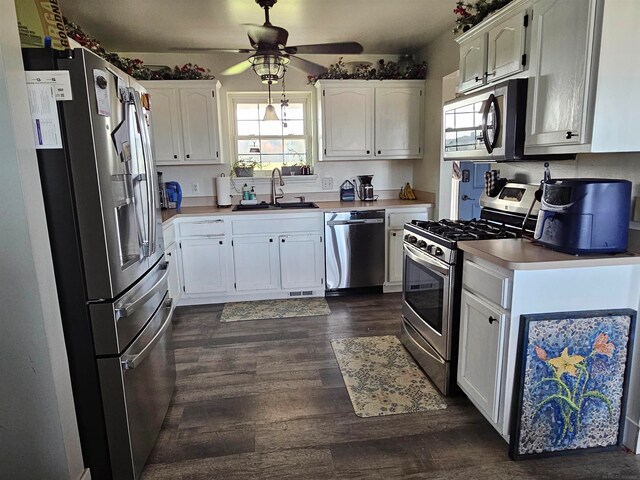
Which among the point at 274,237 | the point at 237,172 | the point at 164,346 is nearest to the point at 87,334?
the point at 164,346

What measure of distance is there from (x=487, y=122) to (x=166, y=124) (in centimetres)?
310

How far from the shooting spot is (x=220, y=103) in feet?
14.6

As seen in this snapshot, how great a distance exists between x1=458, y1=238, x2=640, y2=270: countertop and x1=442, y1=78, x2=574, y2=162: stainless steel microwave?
638 mm

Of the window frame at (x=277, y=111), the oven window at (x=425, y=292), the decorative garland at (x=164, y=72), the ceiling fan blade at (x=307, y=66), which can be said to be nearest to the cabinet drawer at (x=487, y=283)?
the oven window at (x=425, y=292)

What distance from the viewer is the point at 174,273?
383cm

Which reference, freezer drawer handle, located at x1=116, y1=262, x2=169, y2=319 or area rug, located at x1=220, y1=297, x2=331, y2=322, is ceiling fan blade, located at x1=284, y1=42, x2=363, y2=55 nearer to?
freezer drawer handle, located at x1=116, y1=262, x2=169, y2=319

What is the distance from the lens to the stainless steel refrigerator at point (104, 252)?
152 cm

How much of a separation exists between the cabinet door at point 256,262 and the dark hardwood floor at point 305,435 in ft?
3.63

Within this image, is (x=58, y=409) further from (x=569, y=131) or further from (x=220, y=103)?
(x=220, y=103)

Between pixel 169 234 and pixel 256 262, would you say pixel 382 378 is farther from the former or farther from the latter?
pixel 169 234

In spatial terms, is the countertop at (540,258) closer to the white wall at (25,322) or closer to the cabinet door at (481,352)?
the cabinet door at (481,352)

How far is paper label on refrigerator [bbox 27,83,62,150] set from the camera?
1466 millimetres

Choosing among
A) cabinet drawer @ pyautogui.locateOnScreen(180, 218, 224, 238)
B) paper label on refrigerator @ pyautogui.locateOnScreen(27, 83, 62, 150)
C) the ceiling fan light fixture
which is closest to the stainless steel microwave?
the ceiling fan light fixture

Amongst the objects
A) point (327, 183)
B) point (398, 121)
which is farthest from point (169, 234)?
point (398, 121)
